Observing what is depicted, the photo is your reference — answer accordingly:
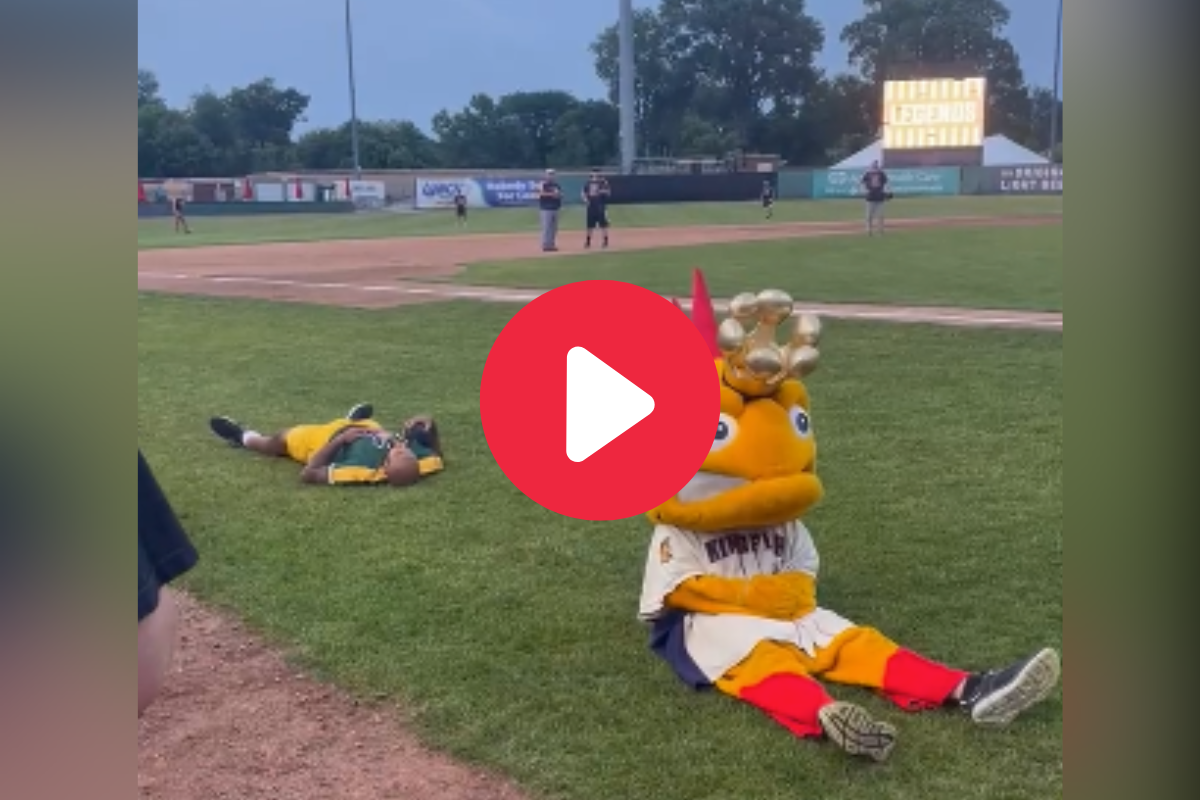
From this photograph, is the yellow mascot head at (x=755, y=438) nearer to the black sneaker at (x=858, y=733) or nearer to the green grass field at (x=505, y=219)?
the black sneaker at (x=858, y=733)

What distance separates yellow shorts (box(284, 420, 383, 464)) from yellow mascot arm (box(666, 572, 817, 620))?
9.31ft

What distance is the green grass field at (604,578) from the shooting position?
2896mm

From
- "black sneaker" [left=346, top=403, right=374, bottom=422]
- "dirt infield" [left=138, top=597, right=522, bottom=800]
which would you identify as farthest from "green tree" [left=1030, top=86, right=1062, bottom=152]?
"black sneaker" [left=346, top=403, right=374, bottom=422]

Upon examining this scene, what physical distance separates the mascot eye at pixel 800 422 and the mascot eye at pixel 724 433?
191mm

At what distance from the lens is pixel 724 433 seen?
337 cm

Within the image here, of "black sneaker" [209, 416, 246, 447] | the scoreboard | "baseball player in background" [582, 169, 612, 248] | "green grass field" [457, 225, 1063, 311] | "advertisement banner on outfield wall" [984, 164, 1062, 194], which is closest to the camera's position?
"black sneaker" [209, 416, 246, 447]

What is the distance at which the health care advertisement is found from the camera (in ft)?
97.4

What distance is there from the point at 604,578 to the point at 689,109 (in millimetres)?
14683

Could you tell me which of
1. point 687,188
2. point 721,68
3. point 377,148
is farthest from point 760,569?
point 687,188

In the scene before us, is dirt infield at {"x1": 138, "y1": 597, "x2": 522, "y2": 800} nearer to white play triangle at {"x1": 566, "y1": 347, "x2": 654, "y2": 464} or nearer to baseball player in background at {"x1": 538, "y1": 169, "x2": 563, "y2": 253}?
white play triangle at {"x1": 566, "y1": 347, "x2": 654, "y2": 464}

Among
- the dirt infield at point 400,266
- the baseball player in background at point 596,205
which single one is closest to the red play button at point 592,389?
the dirt infield at point 400,266
